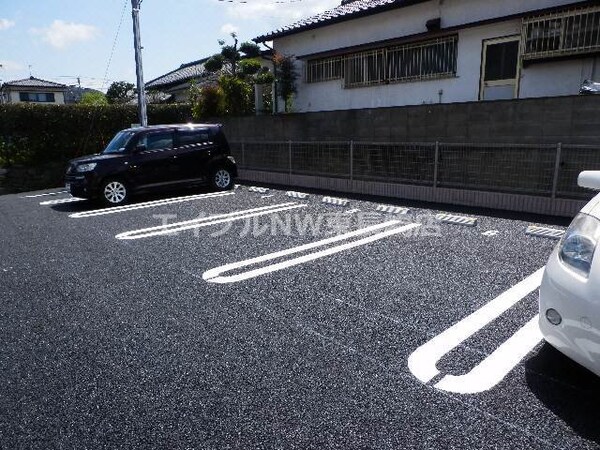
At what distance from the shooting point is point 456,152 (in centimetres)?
739

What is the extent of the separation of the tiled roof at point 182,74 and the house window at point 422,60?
19.4 m

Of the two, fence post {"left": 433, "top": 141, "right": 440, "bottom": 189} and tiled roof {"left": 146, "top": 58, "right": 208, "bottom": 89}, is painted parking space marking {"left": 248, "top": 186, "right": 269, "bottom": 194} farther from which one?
tiled roof {"left": 146, "top": 58, "right": 208, "bottom": 89}

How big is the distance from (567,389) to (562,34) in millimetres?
8435

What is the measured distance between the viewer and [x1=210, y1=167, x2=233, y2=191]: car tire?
31.6 feet

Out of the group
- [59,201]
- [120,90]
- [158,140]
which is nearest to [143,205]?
[158,140]

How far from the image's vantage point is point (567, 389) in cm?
224

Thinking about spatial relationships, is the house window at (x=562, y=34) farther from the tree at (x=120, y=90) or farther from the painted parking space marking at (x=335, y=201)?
the tree at (x=120, y=90)

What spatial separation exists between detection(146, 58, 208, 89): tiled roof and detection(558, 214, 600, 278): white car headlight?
28.0 meters

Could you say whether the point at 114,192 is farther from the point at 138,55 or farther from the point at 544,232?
the point at 544,232

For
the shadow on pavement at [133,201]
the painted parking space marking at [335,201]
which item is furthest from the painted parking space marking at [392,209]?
the shadow on pavement at [133,201]

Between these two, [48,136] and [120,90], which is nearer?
[48,136]

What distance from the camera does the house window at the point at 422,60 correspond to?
1008cm

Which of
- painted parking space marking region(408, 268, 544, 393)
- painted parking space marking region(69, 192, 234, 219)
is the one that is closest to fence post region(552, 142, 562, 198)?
painted parking space marking region(408, 268, 544, 393)

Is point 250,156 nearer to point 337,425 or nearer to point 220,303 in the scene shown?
point 220,303
